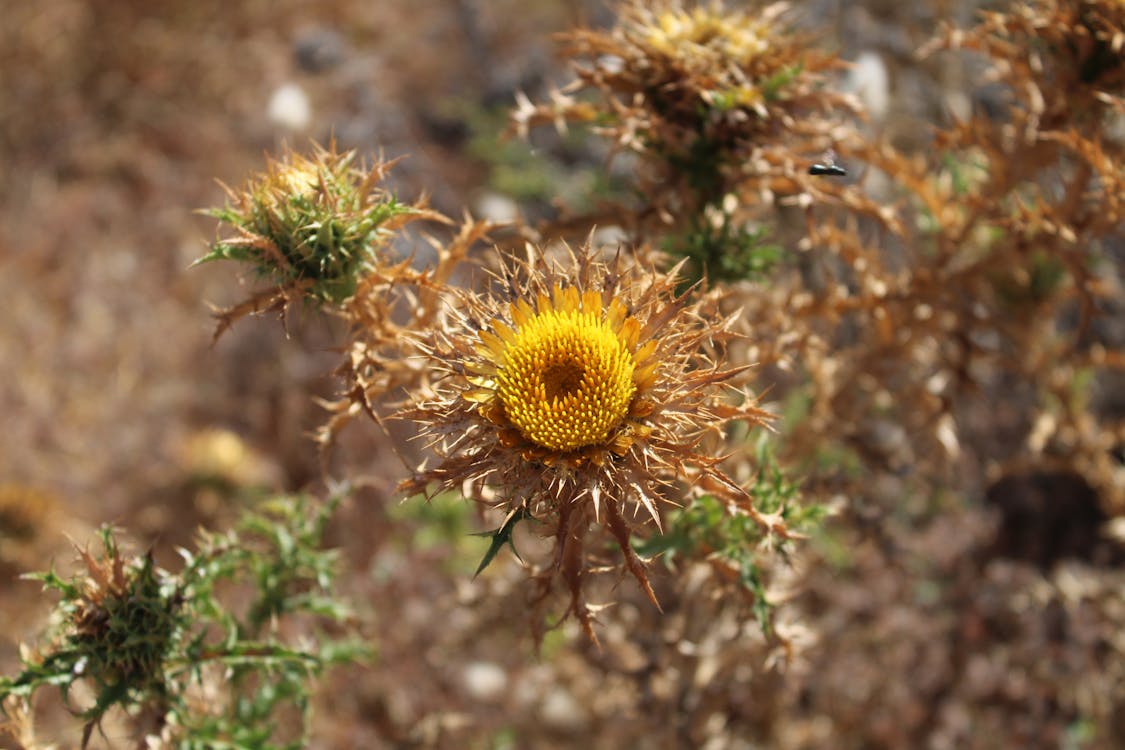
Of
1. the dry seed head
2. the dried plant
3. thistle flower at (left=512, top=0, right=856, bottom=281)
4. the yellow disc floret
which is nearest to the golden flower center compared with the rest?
the yellow disc floret

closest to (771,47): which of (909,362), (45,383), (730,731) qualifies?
(909,362)

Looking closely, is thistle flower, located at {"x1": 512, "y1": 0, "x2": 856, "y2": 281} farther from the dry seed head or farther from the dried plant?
the dried plant

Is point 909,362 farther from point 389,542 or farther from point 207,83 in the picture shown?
point 207,83

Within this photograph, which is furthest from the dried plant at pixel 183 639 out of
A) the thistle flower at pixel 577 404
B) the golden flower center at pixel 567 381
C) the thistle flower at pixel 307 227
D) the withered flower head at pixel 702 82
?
the withered flower head at pixel 702 82

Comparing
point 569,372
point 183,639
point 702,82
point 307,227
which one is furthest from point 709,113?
point 183,639

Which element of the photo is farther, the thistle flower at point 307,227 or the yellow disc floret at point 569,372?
the thistle flower at point 307,227

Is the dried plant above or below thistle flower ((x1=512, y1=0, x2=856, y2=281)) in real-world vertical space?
below

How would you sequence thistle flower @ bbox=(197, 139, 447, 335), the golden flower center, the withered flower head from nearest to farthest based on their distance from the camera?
the golden flower center, thistle flower @ bbox=(197, 139, 447, 335), the withered flower head

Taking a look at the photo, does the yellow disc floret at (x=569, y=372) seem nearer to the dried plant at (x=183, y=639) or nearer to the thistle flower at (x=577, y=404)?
the thistle flower at (x=577, y=404)

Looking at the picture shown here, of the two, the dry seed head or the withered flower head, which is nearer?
the dry seed head
